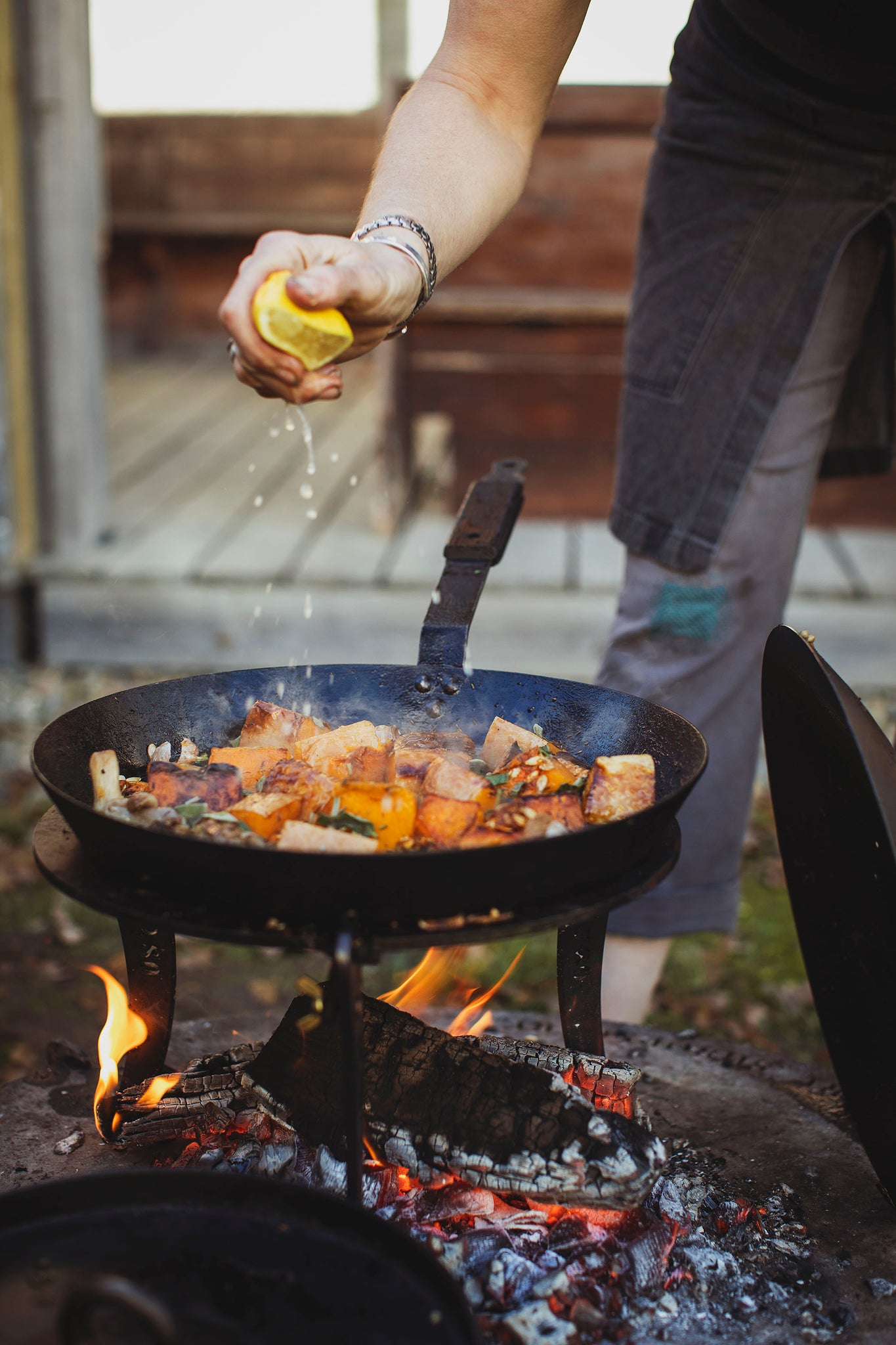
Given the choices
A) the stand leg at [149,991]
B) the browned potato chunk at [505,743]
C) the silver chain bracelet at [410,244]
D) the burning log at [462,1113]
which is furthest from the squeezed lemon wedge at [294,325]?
the burning log at [462,1113]

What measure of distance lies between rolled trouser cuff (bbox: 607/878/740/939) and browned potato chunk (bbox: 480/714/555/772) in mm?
753

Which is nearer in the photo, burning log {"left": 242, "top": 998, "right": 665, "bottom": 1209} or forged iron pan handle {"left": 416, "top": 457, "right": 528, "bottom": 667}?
burning log {"left": 242, "top": 998, "right": 665, "bottom": 1209}

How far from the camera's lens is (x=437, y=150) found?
176cm

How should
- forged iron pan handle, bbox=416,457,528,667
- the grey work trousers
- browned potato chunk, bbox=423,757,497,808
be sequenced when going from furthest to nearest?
the grey work trousers < forged iron pan handle, bbox=416,457,528,667 < browned potato chunk, bbox=423,757,497,808

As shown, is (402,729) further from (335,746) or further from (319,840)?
(319,840)

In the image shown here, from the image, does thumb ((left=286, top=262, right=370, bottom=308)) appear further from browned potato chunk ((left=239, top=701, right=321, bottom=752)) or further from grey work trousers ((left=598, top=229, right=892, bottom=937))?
grey work trousers ((left=598, top=229, right=892, bottom=937))

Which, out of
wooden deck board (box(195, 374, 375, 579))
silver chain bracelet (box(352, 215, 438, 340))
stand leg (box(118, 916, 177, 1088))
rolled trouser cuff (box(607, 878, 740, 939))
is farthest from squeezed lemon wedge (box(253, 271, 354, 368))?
wooden deck board (box(195, 374, 375, 579))

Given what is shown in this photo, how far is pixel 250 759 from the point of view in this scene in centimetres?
164

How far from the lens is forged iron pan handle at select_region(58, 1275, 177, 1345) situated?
96 centimetres

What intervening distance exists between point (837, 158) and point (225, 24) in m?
7.41

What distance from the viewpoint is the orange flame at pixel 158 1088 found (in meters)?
1.70

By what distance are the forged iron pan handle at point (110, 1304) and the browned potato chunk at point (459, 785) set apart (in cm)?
69

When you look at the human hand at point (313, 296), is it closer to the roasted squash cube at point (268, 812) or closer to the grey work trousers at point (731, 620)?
the roasted squash cube at point (268, 812)

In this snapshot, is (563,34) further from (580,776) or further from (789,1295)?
(789,1295)
